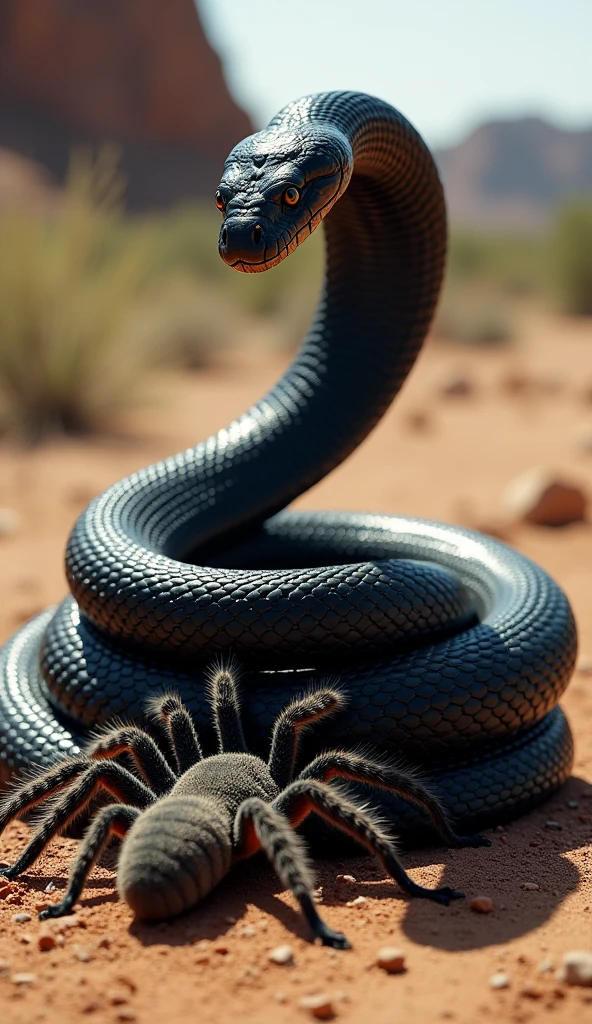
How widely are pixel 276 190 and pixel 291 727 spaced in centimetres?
189

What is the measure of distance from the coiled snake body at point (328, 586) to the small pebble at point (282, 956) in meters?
1.05

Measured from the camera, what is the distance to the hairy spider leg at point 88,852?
10.7ft

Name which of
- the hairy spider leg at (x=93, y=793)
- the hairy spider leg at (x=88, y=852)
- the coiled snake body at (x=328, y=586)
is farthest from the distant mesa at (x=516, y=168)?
the hairy spider leg at (x=88, y=852)

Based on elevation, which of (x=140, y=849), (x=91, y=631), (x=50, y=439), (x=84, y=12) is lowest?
(x=140, y=849)

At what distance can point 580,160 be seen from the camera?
129875mm

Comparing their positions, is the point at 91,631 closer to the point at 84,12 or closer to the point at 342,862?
the point at 342,862

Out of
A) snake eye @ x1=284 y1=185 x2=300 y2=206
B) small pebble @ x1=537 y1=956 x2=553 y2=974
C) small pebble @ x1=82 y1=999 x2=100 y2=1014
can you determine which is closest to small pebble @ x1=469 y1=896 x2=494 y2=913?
small pebble @ x1=537 y1=956 x2=553 y2=974

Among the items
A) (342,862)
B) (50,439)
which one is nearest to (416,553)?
(342,862)

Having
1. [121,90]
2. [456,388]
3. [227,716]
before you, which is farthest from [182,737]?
[121,90]

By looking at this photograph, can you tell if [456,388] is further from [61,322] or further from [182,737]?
[182,737]

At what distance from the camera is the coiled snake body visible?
159 inches

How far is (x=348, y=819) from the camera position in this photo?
332 centimetres

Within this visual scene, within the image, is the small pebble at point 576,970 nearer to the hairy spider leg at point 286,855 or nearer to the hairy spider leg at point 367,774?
the hairy spider leg at point 286,855

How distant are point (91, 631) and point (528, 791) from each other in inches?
79.0
